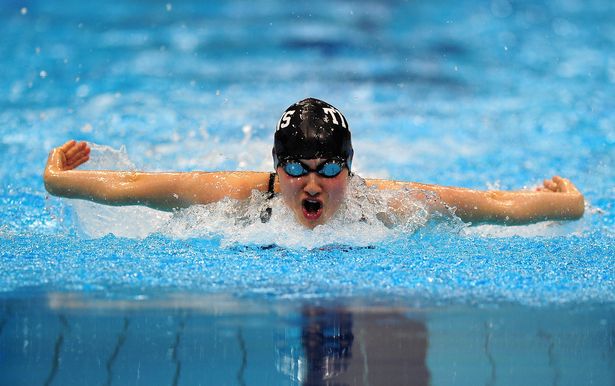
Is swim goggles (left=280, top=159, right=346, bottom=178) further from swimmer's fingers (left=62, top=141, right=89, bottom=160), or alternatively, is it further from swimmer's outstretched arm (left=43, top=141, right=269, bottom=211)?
swimmer's fingers (left=62, top=141, right=89, bottom=160)

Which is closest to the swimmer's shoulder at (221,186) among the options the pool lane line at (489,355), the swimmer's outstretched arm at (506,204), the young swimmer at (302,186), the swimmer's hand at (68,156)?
the young swimmer at (302,186)

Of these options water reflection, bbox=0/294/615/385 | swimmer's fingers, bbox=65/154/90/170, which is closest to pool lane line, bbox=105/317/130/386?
water reflection, bbox=0/294/615/385

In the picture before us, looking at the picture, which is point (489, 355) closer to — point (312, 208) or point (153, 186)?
point (312, 208)

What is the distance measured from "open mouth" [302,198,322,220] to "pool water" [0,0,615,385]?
9 cm

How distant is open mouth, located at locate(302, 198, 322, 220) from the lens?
3635 millimetres

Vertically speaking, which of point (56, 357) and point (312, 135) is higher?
point (312, 135)

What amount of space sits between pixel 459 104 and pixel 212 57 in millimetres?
2590

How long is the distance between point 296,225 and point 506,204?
→ 3.28 ft

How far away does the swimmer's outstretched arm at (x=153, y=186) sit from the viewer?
3.85m

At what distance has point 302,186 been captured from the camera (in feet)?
11.9

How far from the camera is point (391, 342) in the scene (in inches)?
115

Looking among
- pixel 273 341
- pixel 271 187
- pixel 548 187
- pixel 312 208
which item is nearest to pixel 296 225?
pixel 312 208

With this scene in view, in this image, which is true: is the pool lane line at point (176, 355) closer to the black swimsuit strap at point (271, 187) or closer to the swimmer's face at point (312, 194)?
the swimmer's face at point (312, 194)

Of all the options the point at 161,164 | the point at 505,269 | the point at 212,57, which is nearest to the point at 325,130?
the point at 505,269
